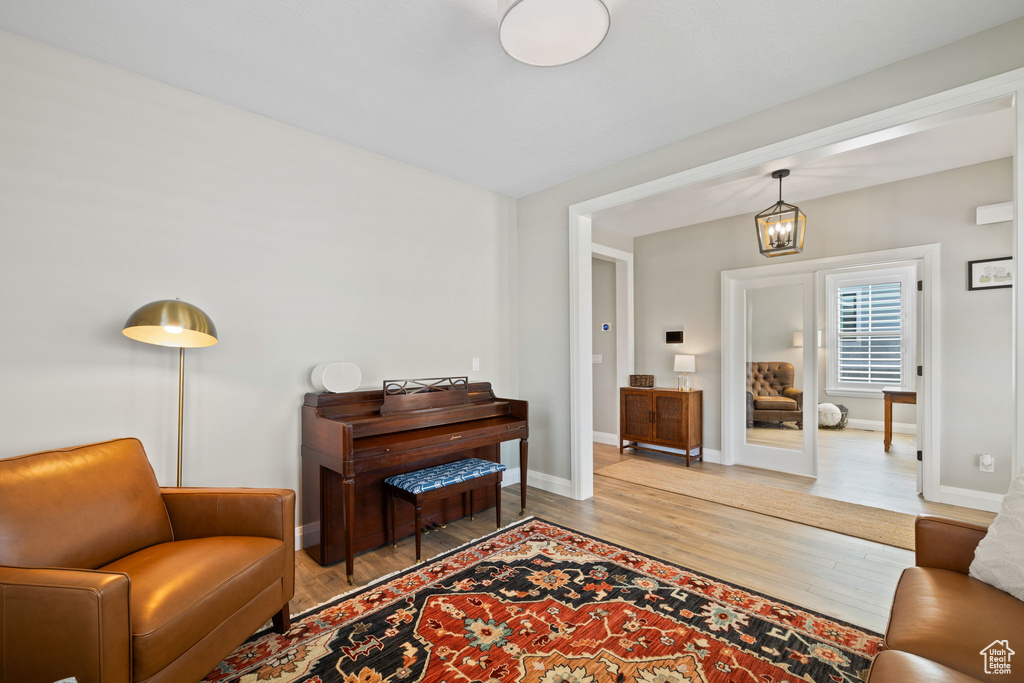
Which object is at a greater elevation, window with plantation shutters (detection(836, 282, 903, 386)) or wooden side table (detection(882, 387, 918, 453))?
window with plantation shutters (detection(836, 282, 903, 386))

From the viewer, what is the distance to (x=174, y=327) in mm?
2121

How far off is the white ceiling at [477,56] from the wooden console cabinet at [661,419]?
9.38 feet

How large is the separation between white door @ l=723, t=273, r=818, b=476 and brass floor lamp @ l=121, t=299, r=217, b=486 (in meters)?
4.68

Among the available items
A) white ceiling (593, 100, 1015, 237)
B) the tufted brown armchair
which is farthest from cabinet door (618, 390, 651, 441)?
white ceiling (593, 100, 1015, 237)

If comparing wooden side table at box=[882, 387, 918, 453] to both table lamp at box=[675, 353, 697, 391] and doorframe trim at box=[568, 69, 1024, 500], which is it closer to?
table lamp at box=[675, 353, 697, 391]

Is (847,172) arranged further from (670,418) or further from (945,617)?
(945,617)

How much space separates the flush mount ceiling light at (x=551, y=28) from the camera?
1701 mm

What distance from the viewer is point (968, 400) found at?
136 inches

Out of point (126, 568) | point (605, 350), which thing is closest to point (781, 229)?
point (605, 350)

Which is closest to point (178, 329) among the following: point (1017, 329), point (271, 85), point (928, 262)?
point (271, 85)

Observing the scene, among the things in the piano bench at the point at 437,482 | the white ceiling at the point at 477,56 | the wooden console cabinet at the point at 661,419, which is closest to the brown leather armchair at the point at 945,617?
the piano bench at the point at 437,482

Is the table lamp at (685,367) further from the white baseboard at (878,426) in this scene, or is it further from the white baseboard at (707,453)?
the white baseboard at (878,426)

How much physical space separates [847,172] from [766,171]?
1.35 meters

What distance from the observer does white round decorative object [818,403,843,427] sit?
6.47 metres
